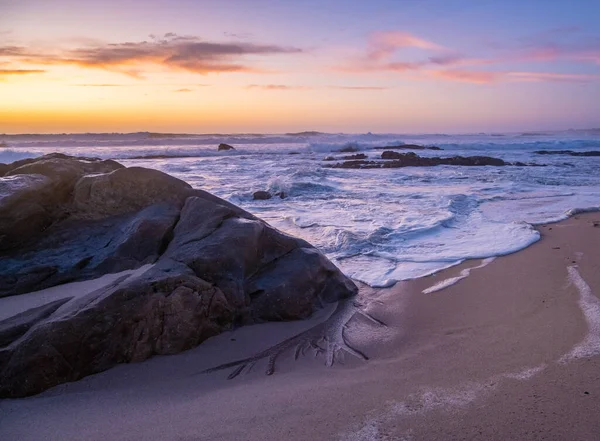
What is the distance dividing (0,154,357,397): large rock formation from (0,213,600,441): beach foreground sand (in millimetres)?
181

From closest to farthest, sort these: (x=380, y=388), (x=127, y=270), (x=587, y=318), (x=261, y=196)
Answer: (x=380, y=388)
(x=587, y=318)
(x=127, y=270)
(x=261, y=196)

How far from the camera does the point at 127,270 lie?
4285 millimetres

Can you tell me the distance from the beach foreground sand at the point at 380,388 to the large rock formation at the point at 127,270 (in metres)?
0.18

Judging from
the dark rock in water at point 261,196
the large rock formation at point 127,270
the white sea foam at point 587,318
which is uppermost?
the large rock formation at point 127,270

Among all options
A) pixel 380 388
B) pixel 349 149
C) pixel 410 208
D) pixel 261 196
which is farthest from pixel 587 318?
pixel 349 149

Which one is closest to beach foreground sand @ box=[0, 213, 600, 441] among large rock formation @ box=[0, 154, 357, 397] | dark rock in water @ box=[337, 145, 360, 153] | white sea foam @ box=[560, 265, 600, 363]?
white sea foam @ box=[560, 265, 600, 363]

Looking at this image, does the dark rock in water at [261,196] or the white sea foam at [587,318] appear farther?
the dark rock in water at [261,196]

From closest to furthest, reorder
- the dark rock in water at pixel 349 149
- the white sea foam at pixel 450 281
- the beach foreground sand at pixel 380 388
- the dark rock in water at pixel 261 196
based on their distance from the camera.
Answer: the beach foreground sand at pixel 380 388 → the white sea foam at pixel 450 281 → the dark rock in water at pixel 261 196 → the dark rock in water at pixel 349 149

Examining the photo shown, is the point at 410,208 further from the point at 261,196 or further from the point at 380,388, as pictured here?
the point at 380,388

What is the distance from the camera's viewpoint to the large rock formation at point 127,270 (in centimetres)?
321

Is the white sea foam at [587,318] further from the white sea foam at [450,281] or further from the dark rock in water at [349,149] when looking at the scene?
the dark rock in water at [349,149]

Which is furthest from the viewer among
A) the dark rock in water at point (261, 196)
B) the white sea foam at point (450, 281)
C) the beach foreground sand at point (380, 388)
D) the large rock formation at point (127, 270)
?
the dark rock in water at point (261, 196)

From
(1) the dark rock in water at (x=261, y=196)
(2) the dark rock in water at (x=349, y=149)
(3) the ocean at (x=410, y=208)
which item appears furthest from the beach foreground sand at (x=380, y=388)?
(2) the dark rock in water at (x=349, y=149)

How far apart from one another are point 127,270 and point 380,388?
2.44 metres
